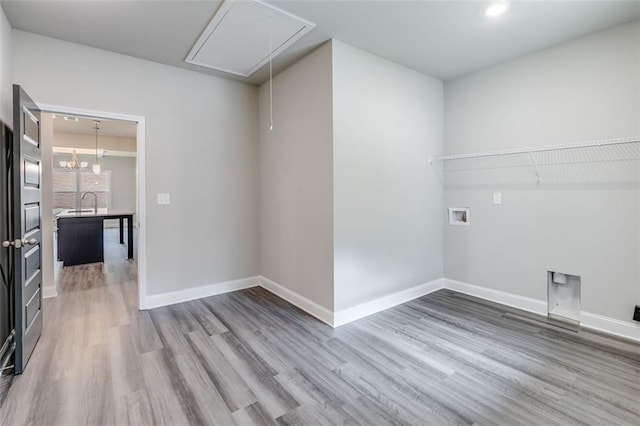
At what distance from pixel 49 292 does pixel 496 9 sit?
5535 mm

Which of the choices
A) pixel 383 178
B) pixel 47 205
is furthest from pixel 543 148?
pixel 47 205

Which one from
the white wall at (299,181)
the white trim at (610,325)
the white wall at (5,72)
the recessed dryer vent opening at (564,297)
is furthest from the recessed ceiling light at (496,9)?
the white wall at (5,72)

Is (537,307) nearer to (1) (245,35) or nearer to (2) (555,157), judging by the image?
(2) (555,157)

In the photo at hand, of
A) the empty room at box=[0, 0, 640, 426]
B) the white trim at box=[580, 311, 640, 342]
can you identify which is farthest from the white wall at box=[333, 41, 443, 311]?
the white trim at box=[580, 311, 640, 342]

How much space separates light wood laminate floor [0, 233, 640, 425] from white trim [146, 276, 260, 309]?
16 cm

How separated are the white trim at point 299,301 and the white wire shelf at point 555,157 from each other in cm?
229

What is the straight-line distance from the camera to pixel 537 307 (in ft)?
10.6

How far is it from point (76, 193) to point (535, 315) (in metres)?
12.7

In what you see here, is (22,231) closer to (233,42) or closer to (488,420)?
(233,42)

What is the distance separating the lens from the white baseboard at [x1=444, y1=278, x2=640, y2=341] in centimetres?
269

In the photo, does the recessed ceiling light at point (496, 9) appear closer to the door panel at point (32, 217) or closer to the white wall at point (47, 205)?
the door panel at point (32, 217)

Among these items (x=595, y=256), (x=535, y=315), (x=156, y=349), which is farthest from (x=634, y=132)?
(x=156, y=349)

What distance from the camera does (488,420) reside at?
1744mm

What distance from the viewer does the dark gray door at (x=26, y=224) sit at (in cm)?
215
